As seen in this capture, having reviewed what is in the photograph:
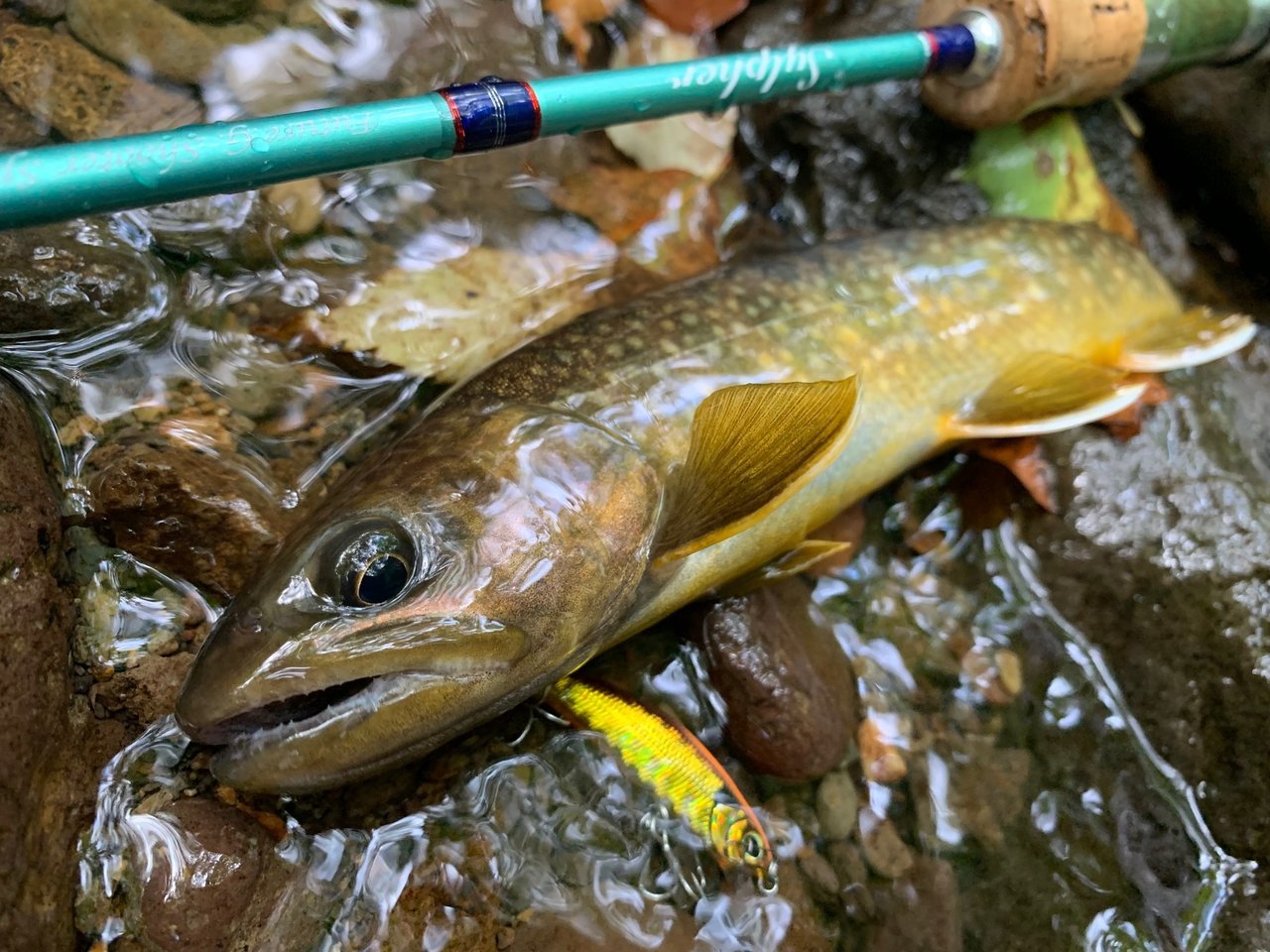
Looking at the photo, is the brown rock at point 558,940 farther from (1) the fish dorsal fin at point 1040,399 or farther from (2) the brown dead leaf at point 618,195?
(2) the brown dead leaf at point 618,195

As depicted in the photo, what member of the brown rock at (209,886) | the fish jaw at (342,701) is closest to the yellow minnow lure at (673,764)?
the fish jaw at (342,701)

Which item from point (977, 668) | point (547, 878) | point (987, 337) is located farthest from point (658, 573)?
point (987, 337)

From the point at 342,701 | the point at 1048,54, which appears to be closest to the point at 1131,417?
the point at 1048,54

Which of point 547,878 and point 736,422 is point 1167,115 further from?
point 547,878

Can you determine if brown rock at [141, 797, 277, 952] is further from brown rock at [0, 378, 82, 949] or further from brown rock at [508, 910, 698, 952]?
brown rock at [508, 910, 698, 952]

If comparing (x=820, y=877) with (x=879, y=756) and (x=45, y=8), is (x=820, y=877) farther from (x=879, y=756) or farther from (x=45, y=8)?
(x=45, y=8)
